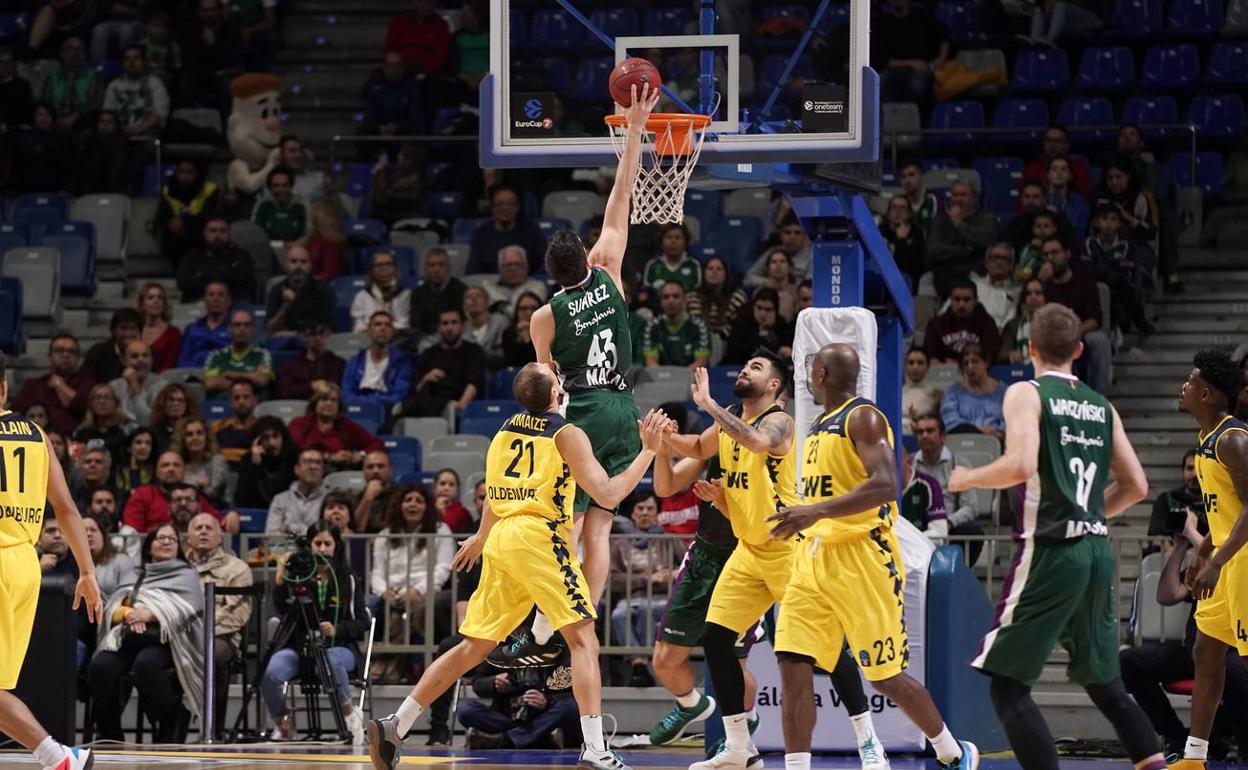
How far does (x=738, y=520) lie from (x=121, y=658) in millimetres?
5233

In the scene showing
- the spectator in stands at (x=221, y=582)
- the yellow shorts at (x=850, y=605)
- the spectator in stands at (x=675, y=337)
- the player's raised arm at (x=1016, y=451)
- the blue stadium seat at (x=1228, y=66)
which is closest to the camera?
the player's raised arm at (x=1016, y=451)

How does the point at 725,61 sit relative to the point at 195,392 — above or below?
above

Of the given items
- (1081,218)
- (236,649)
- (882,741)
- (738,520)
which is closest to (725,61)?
(738,520)

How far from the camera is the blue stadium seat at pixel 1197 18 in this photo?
18750mm

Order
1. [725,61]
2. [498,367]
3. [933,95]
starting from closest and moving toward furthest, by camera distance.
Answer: [725,61]
[498,367]
[933,95]

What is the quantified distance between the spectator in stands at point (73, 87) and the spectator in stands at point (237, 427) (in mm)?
5560

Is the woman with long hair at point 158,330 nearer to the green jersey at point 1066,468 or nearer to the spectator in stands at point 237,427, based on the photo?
the spectator in stands at point 237,427

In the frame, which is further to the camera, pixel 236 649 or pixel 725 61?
pixel 236 649

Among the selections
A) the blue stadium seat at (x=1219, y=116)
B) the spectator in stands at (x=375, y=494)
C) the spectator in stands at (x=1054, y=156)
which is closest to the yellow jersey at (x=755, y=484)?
the spectator in stands at (x=375, y=494)

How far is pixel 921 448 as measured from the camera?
1374cm

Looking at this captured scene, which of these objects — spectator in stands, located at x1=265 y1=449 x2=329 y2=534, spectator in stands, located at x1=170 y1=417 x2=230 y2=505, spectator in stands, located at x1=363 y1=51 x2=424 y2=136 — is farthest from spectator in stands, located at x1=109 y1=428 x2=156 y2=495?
spectator in stands, located at x1=363 y1=51 x2=424 y2=136

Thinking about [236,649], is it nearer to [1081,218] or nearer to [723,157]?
[723,157]

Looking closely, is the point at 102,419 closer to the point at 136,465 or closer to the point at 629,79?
the point at 136,465

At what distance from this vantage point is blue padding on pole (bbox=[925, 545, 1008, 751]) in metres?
10.9
